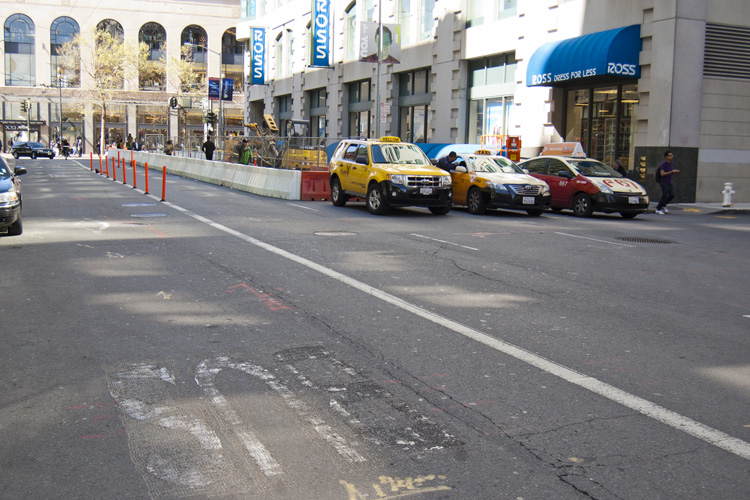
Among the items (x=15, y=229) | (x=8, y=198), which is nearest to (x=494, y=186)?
(x=15, y=229)

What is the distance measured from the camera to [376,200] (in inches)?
761

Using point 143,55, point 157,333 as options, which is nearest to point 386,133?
point 157,333

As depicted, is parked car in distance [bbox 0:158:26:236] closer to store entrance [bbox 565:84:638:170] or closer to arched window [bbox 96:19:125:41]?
store entrance [bbox 565:84:638:170]

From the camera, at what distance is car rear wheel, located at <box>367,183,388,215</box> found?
1903cm

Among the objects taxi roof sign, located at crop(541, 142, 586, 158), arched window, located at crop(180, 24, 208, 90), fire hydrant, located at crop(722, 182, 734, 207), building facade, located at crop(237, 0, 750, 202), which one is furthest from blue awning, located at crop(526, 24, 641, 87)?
arched window, located at crop(180, 24, 208, 90)

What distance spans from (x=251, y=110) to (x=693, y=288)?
201 feet

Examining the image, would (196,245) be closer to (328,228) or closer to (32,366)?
(328,228)

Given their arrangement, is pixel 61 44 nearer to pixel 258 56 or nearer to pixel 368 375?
pixel 258 56

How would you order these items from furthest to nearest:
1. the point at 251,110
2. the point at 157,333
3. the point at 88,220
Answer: the point at 251,110
the point at 88,220
the point at 157,333

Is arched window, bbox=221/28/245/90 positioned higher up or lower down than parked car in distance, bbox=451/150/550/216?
higher up

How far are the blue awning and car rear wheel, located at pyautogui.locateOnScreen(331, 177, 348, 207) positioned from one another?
397 inches

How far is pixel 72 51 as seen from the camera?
84062 mm

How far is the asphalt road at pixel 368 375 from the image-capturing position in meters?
4.00

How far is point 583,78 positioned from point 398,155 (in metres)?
10.8
